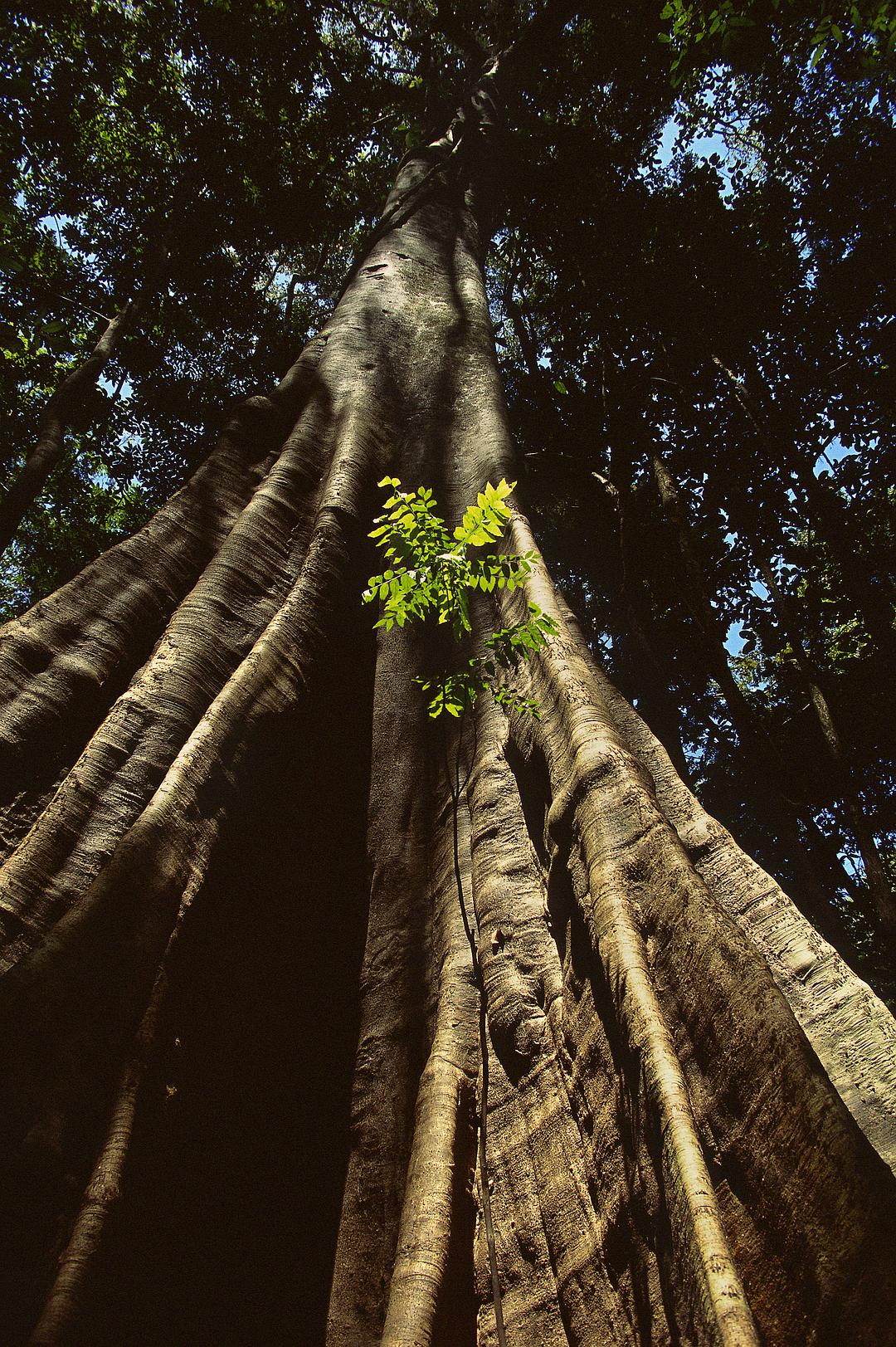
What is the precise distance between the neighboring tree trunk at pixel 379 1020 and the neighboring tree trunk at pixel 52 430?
1.44 m

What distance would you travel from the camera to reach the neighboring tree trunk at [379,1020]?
1031 mm

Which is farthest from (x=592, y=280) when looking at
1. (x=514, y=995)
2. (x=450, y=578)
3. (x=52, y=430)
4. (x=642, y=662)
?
(x=514, y=995)

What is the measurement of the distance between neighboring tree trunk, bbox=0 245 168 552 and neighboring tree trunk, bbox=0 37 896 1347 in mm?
1439

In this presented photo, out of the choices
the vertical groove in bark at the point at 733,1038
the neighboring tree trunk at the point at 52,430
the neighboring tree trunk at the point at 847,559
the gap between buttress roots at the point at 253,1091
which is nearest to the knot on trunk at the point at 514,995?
the vertical groove in bark at the point at 733,1038

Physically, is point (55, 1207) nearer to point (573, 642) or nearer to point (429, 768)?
point (429, 768)

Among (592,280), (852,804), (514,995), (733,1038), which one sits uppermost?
(592,280)

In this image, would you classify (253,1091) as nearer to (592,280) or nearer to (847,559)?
(847,559)

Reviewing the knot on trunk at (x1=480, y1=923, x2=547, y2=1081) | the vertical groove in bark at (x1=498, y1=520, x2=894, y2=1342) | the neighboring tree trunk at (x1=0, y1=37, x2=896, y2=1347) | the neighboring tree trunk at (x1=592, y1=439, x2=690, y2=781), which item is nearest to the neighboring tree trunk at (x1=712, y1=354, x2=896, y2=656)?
the neighboring tree trunk at (x1=592, y1=439, x2=690, y2=781)

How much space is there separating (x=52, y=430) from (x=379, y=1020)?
4076mm

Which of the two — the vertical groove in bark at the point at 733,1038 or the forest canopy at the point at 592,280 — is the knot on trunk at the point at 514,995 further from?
the forest canopy at the point at 592,280

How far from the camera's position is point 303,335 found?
9.80m

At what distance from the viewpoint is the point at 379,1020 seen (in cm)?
166

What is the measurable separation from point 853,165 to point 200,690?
29.1 ft

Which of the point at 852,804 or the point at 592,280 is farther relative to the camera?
the point at 592,280
